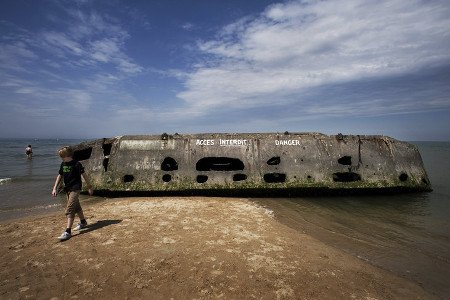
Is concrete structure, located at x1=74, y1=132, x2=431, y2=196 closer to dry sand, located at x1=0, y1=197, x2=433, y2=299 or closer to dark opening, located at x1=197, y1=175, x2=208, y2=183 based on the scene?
dark opening, located at x1=197, y1=175, x2=208, y2=183

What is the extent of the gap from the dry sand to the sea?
367 millimetres

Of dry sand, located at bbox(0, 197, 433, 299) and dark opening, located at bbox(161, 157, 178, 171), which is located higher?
dark opening, located at bbox(161, 157, 178, 171)

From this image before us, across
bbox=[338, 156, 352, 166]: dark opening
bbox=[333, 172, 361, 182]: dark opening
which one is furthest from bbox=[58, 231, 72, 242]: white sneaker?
bbox=[338, 156, 352, 166]: dark opening

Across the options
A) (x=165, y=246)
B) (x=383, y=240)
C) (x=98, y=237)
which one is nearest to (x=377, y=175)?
(x=383, y=240)

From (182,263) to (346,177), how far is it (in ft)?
18.8

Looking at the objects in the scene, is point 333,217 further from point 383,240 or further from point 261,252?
point 261,252

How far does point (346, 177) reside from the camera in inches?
302

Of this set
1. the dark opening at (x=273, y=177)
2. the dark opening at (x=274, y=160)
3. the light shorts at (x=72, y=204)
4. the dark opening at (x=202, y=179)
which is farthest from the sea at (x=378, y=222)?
the light shorts at (x=72, y=204)

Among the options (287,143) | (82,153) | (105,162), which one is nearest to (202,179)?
(287,143)

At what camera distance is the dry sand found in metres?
2.97

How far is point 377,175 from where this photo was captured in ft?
23.9

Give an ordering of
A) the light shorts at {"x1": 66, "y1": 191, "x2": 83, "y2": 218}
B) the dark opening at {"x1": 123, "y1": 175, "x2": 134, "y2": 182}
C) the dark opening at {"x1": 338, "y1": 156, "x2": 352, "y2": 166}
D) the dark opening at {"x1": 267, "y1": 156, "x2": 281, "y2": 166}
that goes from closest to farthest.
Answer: the light shorts at {"x1": 66, "y1": 191, "x2": 83, "y2": 218} → the dark opening at {"x1": 123, "y1": 175, "x2": 134, "y2": 182} → the dark opening at {"x1": 267, "y1": 156, "x2": 281, "y2": 166} → the dark opening at {"x1": 338, "y1": 156, "x2": 352, "y2": 166}

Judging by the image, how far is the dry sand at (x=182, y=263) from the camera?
2971 millimetres

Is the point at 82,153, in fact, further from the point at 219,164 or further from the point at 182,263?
the point at 182,263
